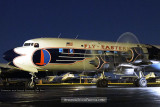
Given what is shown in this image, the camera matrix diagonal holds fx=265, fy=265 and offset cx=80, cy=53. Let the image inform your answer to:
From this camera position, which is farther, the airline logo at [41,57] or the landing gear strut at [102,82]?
the landing gear strut at [102,82]

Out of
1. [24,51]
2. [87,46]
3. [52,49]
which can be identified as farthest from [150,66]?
[24,51]

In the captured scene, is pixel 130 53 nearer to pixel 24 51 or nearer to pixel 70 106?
pixel 24 51

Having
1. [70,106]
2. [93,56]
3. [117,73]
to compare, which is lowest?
[70,106]

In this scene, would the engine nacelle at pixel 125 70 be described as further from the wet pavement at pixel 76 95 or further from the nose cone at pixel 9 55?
the nose cone at pixel 9 55

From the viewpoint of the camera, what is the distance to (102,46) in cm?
2977

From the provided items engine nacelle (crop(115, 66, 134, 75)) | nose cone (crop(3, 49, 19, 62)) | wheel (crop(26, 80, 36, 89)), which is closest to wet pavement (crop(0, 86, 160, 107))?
wheel (crop(26, 80, 36, 89))

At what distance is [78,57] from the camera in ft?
92.0

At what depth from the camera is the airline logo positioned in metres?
25.8

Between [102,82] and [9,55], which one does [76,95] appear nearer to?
[9,55]

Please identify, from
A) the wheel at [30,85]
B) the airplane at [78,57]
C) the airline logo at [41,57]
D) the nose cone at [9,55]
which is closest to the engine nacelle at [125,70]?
the airplane at [78,57]

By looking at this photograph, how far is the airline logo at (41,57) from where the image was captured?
2580cm

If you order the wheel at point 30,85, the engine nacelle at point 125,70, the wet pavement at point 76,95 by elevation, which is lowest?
the wet pavement at point 76,95

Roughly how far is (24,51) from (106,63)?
8658 millimetres

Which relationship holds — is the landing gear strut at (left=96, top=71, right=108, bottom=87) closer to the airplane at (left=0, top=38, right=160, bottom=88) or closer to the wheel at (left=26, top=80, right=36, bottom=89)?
the airplane at (left=0, top=38, right=160, bottom=88)
